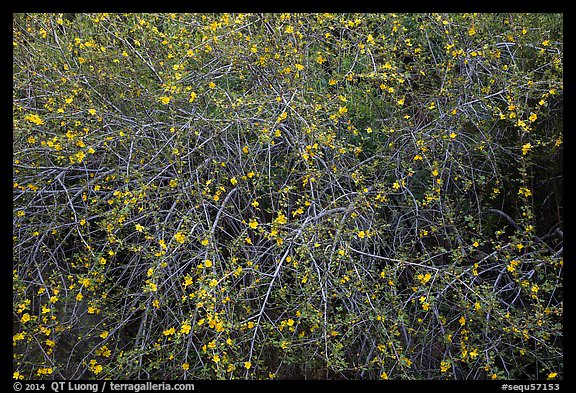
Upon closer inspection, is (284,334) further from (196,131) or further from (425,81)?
(425,81)

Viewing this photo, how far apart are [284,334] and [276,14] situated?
5.44 feet

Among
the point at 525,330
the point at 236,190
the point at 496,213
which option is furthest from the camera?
the point at 496,213

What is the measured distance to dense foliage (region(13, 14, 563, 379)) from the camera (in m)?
2.56

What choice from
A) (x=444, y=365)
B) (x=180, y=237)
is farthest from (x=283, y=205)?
(x=444, y=365)

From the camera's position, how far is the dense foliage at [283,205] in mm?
2564

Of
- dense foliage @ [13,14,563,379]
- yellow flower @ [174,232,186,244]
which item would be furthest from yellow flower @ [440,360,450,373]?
yellow flower @ [174,232,186,244]

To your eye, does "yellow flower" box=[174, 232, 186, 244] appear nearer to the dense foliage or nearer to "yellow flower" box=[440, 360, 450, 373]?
the dense foliage

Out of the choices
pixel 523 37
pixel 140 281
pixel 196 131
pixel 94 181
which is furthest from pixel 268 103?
pixel 523 37

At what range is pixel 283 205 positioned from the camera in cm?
267

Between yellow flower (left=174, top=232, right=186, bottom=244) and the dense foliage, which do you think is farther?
the dense foliage

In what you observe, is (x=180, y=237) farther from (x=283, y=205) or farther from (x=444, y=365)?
(x=444, y=365)

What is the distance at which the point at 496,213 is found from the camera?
10.3 ft

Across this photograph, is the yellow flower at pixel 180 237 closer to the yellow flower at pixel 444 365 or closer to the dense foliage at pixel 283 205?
the dense foliage at pixel 283 205

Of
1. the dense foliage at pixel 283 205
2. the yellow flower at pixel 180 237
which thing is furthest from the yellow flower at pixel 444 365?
the yellow flower at pixel 180 237
